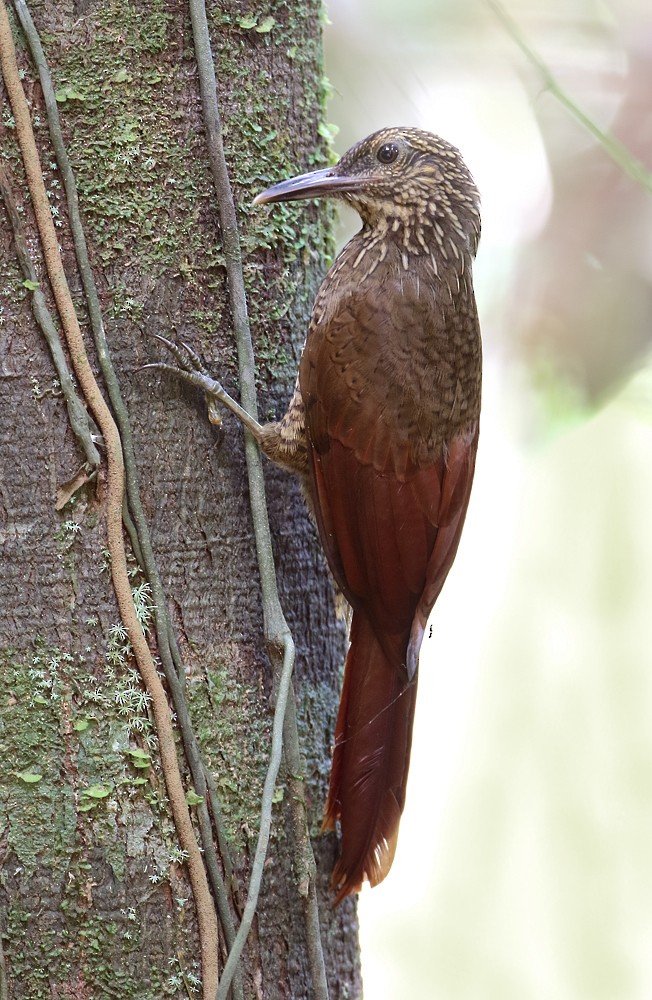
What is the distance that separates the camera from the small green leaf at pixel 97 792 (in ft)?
4.78

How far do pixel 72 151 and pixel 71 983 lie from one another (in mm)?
1204

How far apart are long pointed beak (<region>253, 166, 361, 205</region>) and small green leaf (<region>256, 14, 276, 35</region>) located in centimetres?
23

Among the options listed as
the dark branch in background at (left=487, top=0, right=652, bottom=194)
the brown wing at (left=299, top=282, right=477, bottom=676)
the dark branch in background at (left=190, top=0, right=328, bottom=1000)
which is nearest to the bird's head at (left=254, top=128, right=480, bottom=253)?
the brown wing at (left=299, top=282, right=477, bottom=676)

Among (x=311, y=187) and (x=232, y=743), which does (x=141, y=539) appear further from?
(x=311, y=187)

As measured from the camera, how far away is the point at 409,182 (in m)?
1.89

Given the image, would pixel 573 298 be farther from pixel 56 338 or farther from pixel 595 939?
pixel 595 939

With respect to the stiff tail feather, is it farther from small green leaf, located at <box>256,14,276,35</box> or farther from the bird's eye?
small green leaf, located at <box>256,14,276,35</box>

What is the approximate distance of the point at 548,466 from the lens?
3299 mm

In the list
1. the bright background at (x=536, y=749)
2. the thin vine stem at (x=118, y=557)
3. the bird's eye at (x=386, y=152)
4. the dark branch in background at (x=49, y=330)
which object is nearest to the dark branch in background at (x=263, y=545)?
the thin vine stem at (x=118, y=557)

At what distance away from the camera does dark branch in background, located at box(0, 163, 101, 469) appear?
4.84 ft

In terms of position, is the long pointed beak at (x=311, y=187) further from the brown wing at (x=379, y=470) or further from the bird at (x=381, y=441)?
the brown wing at (x=379, y=470)

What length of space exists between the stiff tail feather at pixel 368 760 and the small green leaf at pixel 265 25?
38.2 inches

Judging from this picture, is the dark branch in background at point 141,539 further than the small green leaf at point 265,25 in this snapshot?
No

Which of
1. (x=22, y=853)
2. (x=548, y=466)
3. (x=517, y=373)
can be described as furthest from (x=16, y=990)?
(x=548, y=466)
